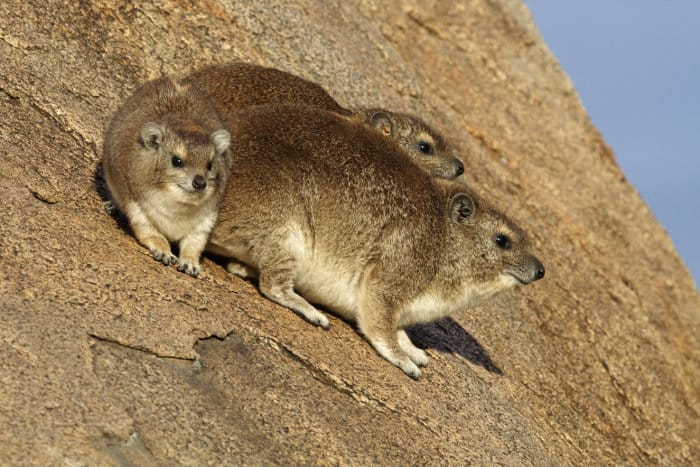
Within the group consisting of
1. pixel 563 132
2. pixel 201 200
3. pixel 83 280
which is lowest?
pixel 83 280

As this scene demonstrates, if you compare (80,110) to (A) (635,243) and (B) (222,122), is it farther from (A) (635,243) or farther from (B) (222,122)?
(A) (635,243)

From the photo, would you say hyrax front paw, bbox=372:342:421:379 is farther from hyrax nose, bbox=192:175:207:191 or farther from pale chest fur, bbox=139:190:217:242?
hyrax nose, bbox=192:175:207:191

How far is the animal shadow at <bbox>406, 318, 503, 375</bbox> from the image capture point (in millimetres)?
11874

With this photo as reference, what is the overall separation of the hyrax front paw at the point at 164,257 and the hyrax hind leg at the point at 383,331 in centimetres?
193

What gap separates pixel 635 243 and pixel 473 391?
7.74 meters

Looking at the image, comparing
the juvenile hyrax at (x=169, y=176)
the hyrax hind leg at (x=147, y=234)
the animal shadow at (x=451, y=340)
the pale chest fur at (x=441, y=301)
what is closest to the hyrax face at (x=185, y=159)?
the juvenile hyrax at (x=169, y=176)

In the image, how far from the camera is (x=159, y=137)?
9609 millimetres

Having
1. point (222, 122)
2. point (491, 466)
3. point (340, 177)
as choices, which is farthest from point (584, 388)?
point (222, 122)

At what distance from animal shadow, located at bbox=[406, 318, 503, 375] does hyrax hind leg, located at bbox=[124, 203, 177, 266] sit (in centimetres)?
309

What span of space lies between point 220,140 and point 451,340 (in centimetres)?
380

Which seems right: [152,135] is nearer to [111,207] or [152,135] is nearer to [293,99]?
[111,207]

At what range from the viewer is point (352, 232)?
1054 centimetres

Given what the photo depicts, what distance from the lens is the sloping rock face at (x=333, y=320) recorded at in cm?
800

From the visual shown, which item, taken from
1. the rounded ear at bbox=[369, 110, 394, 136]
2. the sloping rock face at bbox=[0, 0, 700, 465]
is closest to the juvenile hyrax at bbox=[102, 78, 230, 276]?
the sloping rock face at bbox=[0, 0, 700, 465]
